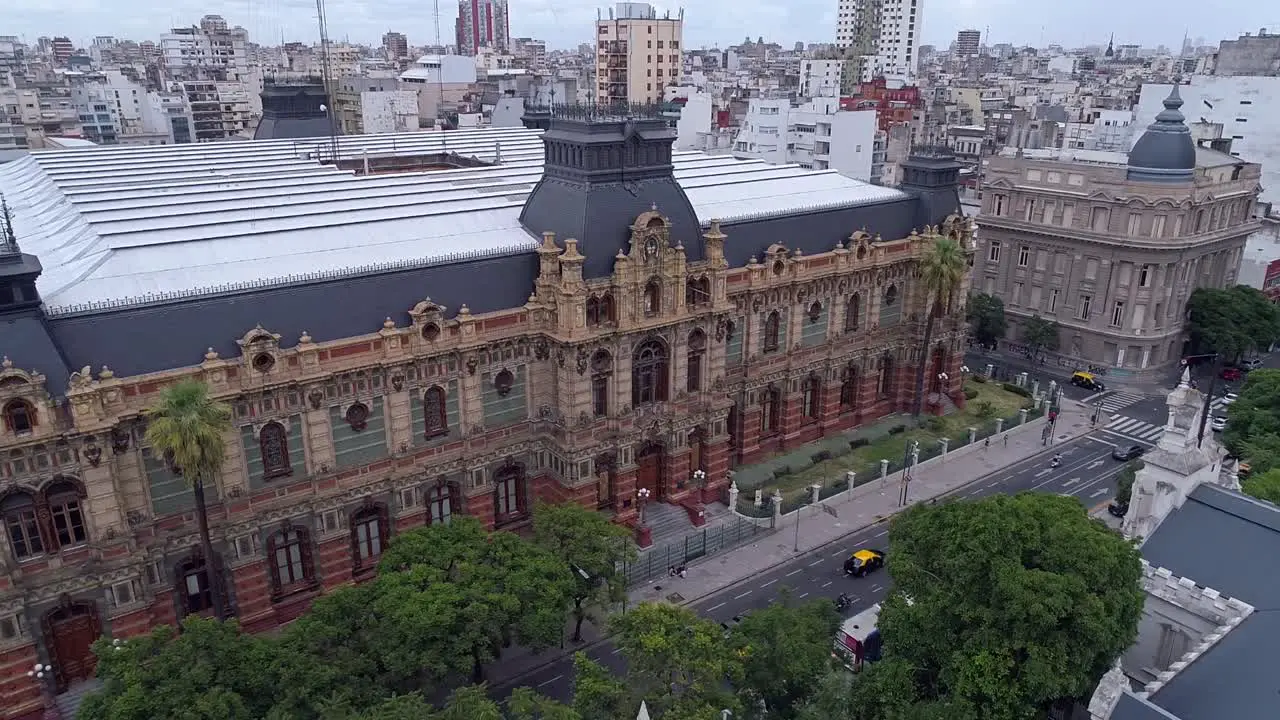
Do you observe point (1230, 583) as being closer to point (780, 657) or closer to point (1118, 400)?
point (780, 657)

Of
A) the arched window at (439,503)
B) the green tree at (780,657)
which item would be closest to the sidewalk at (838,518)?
the arched window at (439,503)

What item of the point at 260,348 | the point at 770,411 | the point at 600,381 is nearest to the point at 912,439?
the point at 770,411

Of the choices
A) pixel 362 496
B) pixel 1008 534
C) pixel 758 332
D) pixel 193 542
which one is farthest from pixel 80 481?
pixel 758 332

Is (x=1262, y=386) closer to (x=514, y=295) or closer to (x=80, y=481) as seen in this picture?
(x=514, y=295)

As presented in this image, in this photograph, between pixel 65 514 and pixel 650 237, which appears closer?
pixel 65 514

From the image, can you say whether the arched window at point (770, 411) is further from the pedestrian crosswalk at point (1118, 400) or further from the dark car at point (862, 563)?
the pedestrian crosswalk at point (1118, 400)
